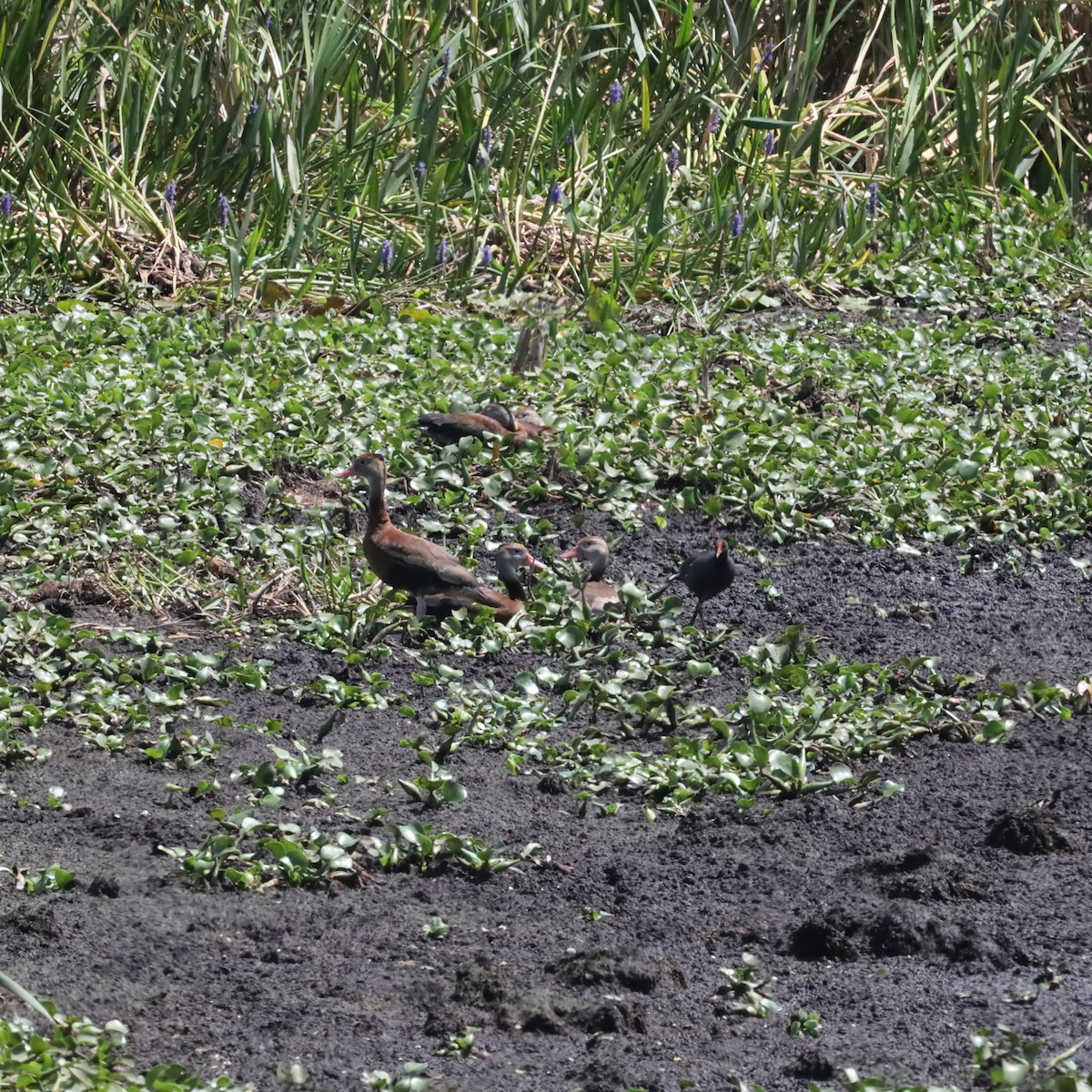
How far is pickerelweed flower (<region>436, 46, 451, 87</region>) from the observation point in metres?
10.2

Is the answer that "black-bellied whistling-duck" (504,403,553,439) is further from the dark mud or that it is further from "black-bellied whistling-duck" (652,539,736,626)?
the dark mud

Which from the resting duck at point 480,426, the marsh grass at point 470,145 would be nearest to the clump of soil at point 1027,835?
the resting duck at point 480,426

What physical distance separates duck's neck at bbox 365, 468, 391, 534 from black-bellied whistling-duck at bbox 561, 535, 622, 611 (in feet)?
2.39

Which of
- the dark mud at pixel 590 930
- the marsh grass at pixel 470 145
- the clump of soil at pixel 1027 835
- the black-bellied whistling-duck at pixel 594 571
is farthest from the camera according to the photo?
the marsh grass at pixel 470 145

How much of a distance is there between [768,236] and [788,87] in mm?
1469

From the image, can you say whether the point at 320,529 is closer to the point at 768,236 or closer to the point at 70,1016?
the point at 70,1016

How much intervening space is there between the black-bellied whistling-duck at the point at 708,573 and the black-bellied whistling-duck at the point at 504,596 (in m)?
0.60

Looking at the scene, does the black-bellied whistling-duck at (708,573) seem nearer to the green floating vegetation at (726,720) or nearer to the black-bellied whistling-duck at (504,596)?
the green floating vegetation at (726,720)

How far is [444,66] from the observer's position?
33.7 feet

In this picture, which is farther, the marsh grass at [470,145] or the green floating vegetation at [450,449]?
the marsh grass at [470,145]

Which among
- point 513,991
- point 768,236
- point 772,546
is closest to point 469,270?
point 768,236

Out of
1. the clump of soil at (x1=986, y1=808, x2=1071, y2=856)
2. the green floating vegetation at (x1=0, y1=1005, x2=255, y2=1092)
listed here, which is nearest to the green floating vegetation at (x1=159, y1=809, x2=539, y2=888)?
the green floating vegetation at (x1=0, y1=1005, x2=255, y2=1092)

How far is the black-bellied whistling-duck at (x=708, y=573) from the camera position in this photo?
630cm

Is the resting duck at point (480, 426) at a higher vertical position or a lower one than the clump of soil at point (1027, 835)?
lower
